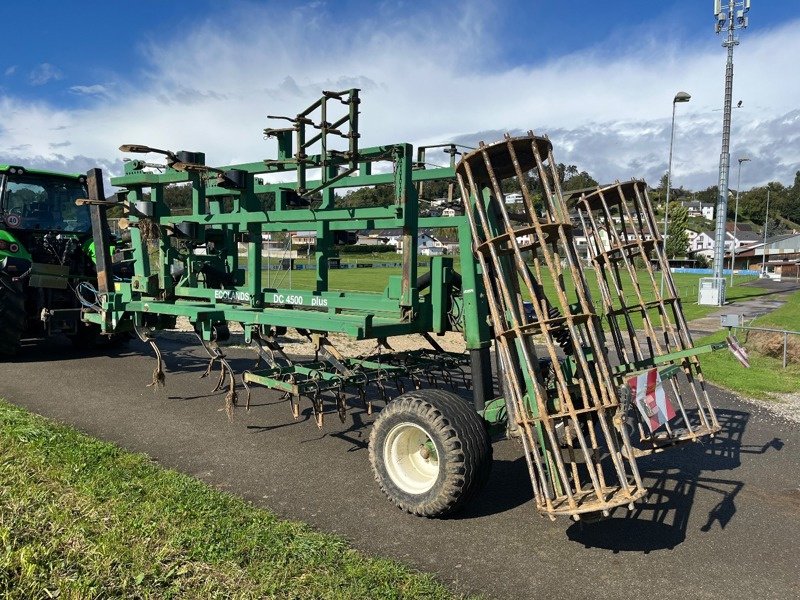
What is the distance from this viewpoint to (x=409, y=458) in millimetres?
4871

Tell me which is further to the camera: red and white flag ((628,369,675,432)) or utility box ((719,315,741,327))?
utility box ((719,315,741,327))

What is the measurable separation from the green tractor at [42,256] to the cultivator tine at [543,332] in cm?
688

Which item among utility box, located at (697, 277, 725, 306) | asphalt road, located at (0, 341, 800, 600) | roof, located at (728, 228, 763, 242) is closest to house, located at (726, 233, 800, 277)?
roof, located at (728, 228, 763, 242)

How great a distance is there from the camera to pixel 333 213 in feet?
19.2

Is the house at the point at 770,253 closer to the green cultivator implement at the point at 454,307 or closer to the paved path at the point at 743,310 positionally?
the paved path at the point at 743,310

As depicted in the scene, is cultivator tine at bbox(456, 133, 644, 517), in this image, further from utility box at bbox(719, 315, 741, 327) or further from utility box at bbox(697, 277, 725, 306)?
utility box at bbox(697, 277, 725, 306)

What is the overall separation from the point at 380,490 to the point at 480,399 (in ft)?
3.45

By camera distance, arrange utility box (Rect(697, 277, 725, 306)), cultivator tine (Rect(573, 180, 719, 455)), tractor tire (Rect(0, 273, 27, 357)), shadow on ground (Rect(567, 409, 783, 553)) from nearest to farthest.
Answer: shadow on ground (Rect(567, 409, 783, 553)) < cultivator tine (Rect(573, 180, 719, 455)) < tractor tire (Rect(0, 273, 27, 357)) < utility box (Rect(697, 277, 725, 306))

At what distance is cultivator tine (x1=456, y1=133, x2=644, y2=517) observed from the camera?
3.95m

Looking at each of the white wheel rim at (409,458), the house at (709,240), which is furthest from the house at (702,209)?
the white wheel rim at (409,458)

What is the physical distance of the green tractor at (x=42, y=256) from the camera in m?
9.21

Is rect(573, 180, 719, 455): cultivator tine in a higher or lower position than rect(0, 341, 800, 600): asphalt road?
higher

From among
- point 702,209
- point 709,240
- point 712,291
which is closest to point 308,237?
point 712,291

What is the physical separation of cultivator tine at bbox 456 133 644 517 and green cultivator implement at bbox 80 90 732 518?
16 millimetres
